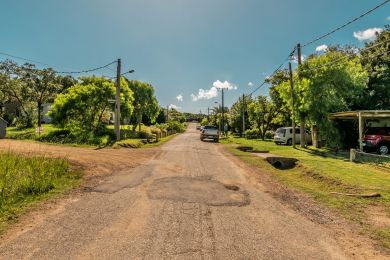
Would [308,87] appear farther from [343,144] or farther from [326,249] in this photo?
[326,249]

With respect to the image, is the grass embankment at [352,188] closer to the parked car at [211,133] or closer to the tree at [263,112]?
the parked car at [211,133]

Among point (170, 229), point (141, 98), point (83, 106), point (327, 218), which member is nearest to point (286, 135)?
point (83, 106)

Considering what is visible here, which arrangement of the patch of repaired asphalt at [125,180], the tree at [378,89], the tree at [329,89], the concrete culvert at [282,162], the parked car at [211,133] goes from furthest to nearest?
1. the parked car at [211,133]
2. the tree at [378,89]
3. the tree at [329,89]
4. the concrete culvert at [282,162]
5. the patch of repaired asphalt at [125,180]

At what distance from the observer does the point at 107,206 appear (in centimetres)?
727

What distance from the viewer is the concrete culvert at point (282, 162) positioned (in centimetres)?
1659

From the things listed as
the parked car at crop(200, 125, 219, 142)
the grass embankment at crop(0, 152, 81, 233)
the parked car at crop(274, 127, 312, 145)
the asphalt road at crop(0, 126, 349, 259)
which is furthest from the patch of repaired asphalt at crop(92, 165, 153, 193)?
the parked car at crop(200, 125, 219, 142)

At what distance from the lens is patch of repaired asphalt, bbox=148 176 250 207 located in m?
8.12

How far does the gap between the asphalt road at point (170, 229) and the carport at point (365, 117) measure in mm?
11467

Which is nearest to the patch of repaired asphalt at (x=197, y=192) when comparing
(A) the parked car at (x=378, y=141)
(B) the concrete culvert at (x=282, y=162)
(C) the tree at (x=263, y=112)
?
(B) the concrete culvert at (x=282, y=162)

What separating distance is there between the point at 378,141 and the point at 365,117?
174cm

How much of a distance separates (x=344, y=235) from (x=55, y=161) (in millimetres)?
9956

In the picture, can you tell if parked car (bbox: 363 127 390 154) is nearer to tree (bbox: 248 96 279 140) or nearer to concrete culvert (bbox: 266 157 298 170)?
concrete culvert (bbox: 266 157 298 170)

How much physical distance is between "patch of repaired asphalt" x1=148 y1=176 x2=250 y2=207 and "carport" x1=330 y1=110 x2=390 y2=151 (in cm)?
1147

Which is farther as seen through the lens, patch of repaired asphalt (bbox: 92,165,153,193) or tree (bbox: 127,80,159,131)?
tree (bbox: 127,80,159,131)
